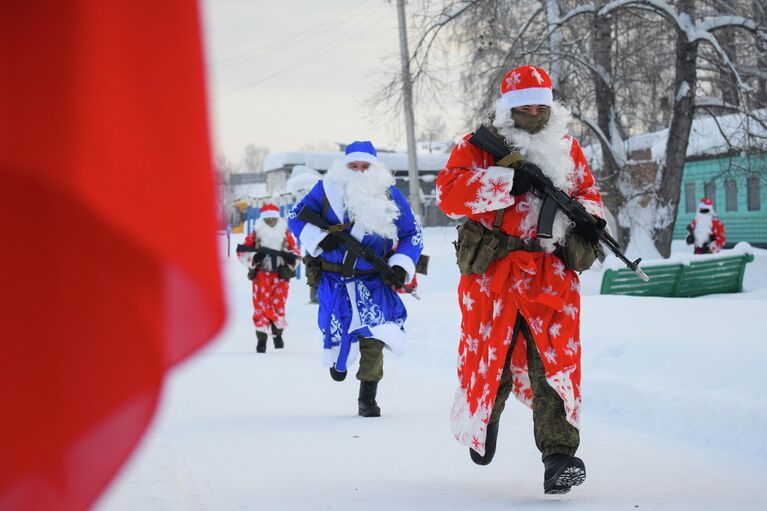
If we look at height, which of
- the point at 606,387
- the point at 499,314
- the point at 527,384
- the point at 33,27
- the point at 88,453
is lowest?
the point at 606,387

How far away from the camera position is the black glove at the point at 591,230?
15.6 feet

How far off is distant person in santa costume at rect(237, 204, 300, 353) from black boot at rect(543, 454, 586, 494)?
8.82 meters

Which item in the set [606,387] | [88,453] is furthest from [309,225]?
[88,453]

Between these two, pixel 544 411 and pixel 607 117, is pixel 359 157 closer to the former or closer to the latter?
pixel 544 411

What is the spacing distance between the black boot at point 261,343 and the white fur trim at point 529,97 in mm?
8342

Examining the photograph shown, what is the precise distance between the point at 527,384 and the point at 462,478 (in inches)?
24.8

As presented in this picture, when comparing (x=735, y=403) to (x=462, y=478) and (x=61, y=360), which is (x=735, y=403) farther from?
(x=61, y=360)

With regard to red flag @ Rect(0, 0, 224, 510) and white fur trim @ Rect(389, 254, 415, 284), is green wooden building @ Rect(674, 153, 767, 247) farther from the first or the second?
red flag @ Rect(0, 0, 224, 510)

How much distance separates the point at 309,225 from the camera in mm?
7508

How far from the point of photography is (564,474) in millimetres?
4422

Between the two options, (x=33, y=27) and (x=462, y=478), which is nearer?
(x=33, y=27)

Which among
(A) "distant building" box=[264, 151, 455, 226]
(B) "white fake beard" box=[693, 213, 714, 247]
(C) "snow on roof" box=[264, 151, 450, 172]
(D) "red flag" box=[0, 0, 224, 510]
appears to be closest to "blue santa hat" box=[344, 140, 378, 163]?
(D) "red flag" box=[0, 0, 224, 510]

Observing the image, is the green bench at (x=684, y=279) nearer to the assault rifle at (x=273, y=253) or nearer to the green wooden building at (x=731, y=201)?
the assault rifle at (x=273, y=253)

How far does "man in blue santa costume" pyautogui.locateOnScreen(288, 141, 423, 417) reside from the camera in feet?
24.2
